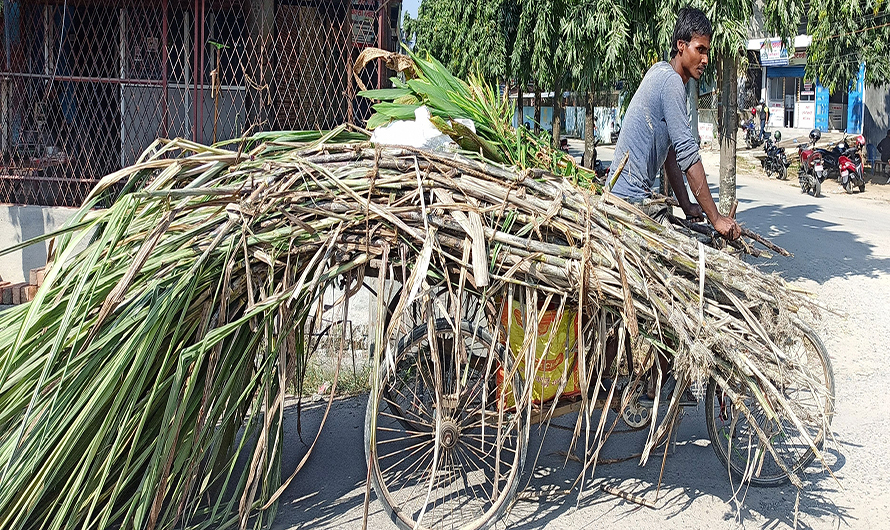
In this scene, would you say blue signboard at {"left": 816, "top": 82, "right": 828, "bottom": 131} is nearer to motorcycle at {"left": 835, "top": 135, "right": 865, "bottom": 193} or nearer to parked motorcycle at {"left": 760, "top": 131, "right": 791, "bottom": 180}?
parked motorcycle at {"left": 760, "top": 131, "right": 791, "bottom": 180}

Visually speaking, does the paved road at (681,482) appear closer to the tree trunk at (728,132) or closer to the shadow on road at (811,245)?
the shadow on road at (811,245)

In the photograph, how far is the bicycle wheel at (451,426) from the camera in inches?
131

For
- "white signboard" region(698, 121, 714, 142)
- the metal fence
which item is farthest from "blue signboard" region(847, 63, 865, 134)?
the metal fence

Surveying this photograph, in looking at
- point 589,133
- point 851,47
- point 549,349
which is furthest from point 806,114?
point 549,349

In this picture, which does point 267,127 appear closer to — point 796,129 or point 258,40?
point 258,40

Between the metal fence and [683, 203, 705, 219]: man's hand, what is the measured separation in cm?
318

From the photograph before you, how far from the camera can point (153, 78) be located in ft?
25.0

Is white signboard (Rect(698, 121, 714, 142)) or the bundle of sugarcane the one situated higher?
white signboard (Rect(698, 121, 714, 142))

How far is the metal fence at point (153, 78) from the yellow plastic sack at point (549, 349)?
3.46m

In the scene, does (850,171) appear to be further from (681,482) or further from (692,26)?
(681,482)

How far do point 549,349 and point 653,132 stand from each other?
48.8 inches

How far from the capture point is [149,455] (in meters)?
3.03

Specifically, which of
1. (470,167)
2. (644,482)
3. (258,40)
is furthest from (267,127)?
(644,482)

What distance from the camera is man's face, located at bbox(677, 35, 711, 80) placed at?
398 centimetres
